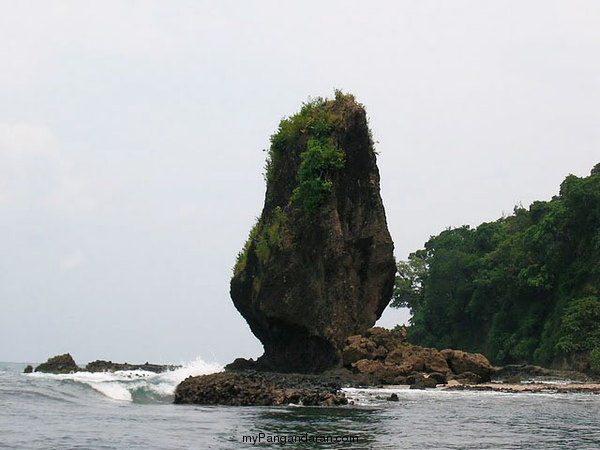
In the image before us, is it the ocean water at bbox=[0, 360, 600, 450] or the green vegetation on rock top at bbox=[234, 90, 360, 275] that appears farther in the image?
the green vegetation on rock top at bbox=[234, 90, 360, 275]

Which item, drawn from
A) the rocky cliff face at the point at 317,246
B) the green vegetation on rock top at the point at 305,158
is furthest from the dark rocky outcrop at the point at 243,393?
the green vegetation on rock top at the point at 305,158

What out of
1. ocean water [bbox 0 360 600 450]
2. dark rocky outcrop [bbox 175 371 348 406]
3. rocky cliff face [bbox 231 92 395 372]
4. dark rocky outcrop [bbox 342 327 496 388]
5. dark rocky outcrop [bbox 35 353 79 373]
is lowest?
ocean water [bbox 0 360 600 450]

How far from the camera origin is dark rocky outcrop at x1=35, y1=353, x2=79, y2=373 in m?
65.0

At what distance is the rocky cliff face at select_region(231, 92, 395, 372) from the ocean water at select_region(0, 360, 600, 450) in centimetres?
1208

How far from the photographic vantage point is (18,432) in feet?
59.1

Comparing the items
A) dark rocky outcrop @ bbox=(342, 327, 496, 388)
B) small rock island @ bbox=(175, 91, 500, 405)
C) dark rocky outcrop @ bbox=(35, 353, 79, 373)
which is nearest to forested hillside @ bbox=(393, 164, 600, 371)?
dark rocky outcrop @ bbox=(342, 327, 496, 388)

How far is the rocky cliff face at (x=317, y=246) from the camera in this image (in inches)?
1686

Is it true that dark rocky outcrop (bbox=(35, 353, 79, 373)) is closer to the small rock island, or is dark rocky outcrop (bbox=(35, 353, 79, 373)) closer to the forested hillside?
the small rock island

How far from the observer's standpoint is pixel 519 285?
194 feet

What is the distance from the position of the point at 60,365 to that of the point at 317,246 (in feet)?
107

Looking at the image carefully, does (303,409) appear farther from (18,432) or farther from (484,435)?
(18,432)

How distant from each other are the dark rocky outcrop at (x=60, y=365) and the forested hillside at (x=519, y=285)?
30.3m

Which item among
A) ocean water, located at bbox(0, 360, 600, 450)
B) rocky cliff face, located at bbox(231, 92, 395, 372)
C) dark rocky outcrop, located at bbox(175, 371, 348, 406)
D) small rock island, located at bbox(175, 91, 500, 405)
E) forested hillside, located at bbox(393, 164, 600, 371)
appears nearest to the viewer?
ocean water, located at bbox(0, 360, 600, 450)

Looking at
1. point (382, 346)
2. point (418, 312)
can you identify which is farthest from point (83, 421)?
point (418, 312)
